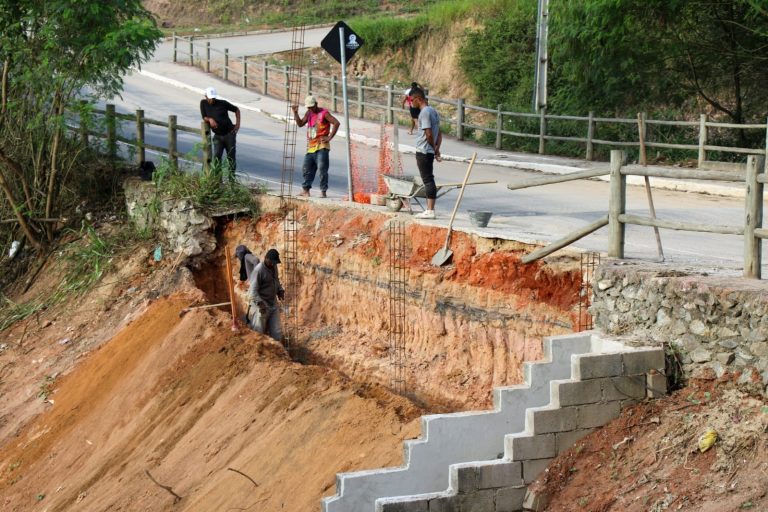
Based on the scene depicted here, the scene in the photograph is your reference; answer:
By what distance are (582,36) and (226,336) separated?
12578mm

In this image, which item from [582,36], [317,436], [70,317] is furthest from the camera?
[582,36]

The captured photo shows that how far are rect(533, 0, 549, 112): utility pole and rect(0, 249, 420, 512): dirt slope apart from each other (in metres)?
12.6

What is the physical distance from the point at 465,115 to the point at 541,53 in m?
5.72

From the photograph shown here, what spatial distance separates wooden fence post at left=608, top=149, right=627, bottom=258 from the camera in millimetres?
11016

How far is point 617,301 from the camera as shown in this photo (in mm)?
10781

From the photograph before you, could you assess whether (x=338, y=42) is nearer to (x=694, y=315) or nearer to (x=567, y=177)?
(x=567, y=177)

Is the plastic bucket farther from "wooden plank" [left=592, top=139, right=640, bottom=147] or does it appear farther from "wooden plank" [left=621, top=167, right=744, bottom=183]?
"wooden plank" [left=592, top=139, right=640, bottom=147]

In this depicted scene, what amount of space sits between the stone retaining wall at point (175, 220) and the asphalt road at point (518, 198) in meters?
1.84

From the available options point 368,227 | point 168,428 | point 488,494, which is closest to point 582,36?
point 368,227

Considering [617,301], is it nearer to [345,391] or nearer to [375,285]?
[345,391]

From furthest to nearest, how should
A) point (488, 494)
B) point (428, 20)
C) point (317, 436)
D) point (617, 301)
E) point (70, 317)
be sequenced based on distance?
point (428, 20), point (70, 317), point (317, 436), point (617, 301), point (488, 494)

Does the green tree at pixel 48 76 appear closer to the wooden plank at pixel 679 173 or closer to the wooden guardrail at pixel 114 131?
the wooden guardrail at pixel 114 131

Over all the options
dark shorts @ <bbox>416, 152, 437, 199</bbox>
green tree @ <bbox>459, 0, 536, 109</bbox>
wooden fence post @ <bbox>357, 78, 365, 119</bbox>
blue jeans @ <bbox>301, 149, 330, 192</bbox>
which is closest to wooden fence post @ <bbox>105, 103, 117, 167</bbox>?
blue jeans @ <bbox>301, 149, 330, 192</bbox>

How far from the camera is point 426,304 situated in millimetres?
13820
